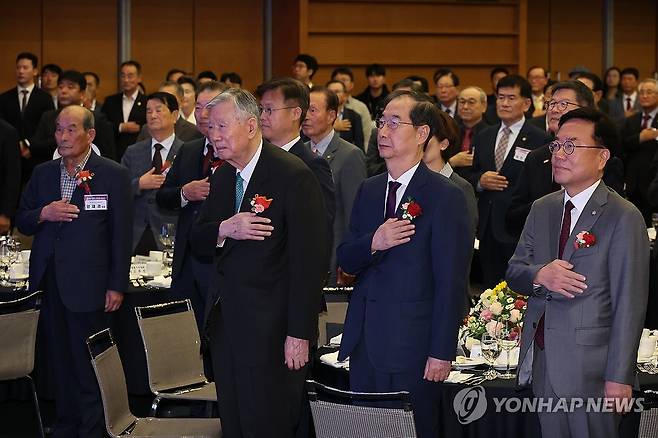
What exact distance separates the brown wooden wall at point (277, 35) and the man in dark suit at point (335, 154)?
6.82 meters

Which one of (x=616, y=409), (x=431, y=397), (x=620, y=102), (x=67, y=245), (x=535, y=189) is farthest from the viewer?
(x=620, y=102)

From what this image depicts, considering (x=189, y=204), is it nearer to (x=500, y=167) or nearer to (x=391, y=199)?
(x=391, y=199)

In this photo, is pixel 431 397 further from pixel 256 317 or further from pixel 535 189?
pixel 535 189

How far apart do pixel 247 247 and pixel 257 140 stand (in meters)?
0.41

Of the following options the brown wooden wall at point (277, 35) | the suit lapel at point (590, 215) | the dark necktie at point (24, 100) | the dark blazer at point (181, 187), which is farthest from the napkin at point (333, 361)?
the brown wooden wall at point (277, 35)

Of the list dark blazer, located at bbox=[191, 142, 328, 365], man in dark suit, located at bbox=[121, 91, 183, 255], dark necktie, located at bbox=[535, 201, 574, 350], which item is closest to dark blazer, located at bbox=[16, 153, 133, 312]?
man in dark suit, located at bbox=[121, 91, 183, 255]

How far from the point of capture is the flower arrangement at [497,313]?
477 centimetres

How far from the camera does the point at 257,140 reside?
4.40 meters

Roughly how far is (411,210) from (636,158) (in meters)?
7.80

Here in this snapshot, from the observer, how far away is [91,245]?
5.96 meters

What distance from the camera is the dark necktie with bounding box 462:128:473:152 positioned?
937cm

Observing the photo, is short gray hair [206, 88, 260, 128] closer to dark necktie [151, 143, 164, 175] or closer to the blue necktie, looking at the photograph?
the blue necktie

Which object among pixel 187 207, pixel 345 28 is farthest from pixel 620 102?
pixel 187 207

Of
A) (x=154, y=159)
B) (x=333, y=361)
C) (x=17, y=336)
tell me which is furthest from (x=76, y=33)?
(x=333, y=361)
